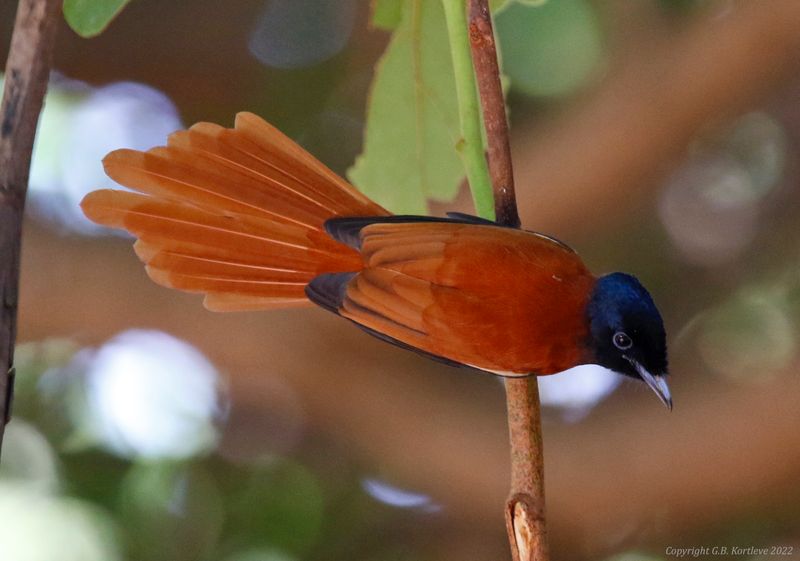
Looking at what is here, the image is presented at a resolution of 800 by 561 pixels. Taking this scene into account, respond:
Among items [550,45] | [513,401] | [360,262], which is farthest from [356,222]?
[550,45]

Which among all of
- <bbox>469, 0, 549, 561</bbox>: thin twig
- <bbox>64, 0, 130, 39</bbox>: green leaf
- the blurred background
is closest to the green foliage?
the blurred background

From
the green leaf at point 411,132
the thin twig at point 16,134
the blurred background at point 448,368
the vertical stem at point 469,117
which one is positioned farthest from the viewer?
the blurred background at point 448,368

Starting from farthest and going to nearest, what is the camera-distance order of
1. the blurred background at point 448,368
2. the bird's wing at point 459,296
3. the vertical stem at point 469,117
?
1. the blurred background at point 448,368
2. the bird's wing at point 459,296
3. the vertical stem at point 469,117

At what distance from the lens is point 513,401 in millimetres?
1936

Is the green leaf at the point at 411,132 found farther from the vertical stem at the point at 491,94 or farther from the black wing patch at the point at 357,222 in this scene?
the vertical stem at the point at 491,94

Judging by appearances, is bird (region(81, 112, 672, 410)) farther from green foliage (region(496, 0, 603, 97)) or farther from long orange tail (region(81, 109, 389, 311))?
green foliage (region(496, 0, 603, 97))

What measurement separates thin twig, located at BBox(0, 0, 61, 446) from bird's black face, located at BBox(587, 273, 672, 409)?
1397 mm

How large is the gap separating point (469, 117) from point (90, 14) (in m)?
0.75

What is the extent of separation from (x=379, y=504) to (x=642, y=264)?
150cm

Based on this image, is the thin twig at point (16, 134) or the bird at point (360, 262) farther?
→ the bird at point (360, 262)

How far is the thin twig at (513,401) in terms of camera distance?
1.70 m

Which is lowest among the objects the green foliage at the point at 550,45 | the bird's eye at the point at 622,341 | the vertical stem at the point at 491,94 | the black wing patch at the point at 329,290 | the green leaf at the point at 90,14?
the bird's eye at the point at 622,341

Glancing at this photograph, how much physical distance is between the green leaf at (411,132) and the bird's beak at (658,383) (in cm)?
61

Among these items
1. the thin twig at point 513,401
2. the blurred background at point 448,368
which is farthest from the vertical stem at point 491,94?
the blurred background at point 448,368
